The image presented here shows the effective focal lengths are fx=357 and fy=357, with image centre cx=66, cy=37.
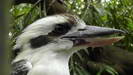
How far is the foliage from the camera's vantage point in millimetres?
2982

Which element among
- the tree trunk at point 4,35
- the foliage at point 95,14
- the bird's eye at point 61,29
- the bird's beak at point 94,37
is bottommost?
the foliage at point 95,14

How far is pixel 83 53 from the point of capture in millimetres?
3430

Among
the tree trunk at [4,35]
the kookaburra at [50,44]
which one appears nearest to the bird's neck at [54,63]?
the kookaburra at [50,44]

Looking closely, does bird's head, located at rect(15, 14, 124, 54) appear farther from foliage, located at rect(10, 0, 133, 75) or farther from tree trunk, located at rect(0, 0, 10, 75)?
tree trunk, located at rect(0, 0, 10, 75)

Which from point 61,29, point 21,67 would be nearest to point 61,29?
point 61,29

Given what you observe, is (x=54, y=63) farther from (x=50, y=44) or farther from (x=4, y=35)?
(x=4, y=35)

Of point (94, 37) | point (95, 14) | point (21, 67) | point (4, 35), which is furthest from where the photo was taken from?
point (95, 14)

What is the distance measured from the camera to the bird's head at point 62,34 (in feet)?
6.07

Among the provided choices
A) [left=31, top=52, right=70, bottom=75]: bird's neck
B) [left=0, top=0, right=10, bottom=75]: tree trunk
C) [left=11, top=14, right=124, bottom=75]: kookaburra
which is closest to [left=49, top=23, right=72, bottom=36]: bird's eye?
[left=11, top=14, right=124, bottom=75]: kookaburra

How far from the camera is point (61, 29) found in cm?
196

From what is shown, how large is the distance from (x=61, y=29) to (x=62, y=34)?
0.03m

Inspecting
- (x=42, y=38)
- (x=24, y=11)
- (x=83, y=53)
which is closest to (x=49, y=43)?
(x=42, y=38)

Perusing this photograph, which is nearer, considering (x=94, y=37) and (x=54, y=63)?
(x=54, y=63)

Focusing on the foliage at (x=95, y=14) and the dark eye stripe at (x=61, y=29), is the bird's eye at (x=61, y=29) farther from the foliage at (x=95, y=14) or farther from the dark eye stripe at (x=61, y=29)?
the foliage at (x=95, y=14)
